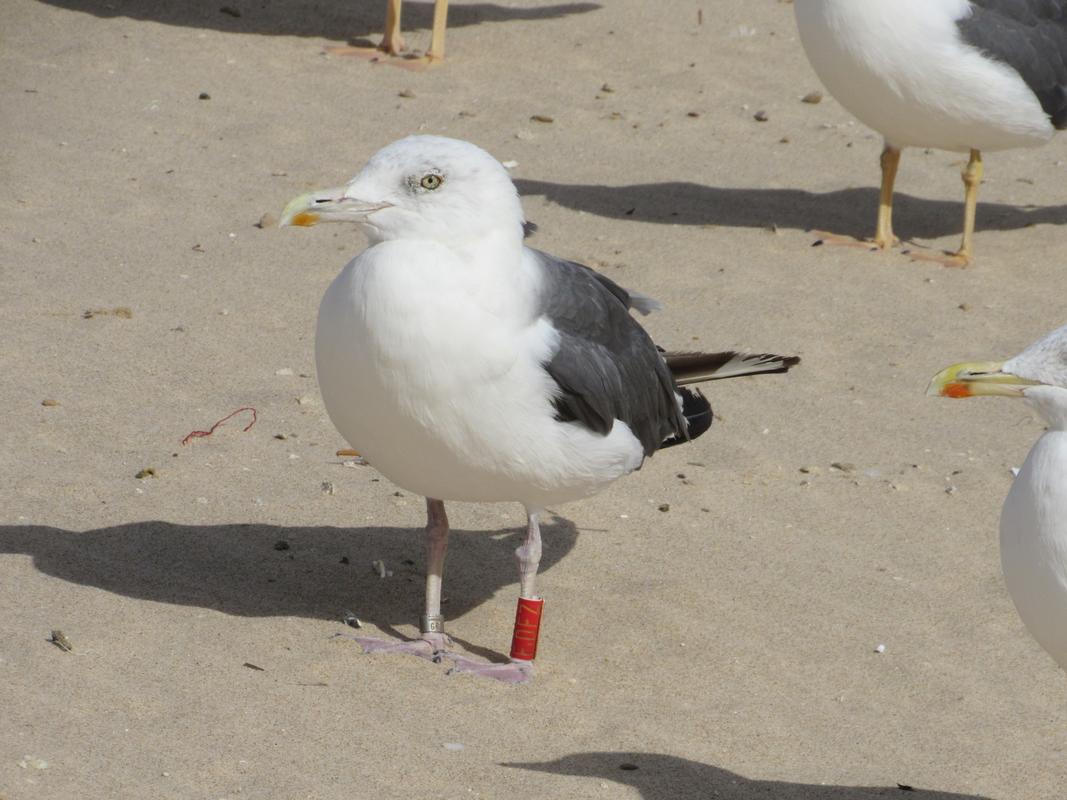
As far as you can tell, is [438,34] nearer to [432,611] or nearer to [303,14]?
[303,14]

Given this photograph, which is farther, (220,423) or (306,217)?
(220,423)

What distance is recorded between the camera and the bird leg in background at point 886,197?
29.9 feet

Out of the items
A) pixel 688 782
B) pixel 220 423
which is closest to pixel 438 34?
pixel 220 423

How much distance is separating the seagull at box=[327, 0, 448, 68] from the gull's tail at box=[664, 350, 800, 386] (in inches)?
233

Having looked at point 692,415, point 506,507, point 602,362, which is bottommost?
point 506,507

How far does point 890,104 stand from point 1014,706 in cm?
430

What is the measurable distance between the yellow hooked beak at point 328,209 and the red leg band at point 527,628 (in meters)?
1.35

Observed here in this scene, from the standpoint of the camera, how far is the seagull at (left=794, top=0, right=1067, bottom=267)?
859 cm

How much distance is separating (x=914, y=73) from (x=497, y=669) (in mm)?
4739

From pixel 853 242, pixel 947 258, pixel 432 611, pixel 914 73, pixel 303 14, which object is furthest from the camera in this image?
pixel 303 14

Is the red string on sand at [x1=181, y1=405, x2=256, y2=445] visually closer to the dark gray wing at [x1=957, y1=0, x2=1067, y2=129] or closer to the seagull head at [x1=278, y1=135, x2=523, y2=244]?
the seagull head at [x1=278, y1=135, x2=523, y2=244]

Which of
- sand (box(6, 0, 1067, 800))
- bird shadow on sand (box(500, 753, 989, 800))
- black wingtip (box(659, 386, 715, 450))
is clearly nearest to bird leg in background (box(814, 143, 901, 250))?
sand (box(6, 0, 1067, 800))

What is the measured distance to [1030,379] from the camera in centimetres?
420

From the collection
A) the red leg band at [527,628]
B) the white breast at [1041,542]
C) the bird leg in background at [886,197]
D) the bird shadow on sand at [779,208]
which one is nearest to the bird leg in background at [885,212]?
the bird leg in background at [886,197]
